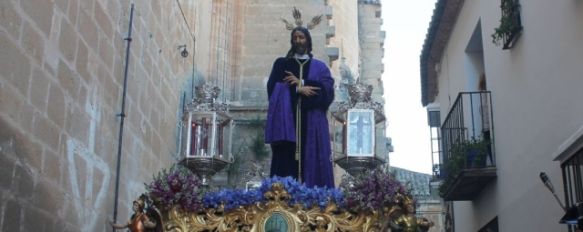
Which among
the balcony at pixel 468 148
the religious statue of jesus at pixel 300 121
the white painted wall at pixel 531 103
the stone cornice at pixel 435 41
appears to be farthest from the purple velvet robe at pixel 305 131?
the stone cornice at pixel 435 41

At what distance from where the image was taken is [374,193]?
5.27m

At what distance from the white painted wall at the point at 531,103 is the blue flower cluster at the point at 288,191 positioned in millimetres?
2345

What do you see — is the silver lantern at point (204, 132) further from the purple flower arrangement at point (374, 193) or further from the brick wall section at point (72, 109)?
the purple flower arrangement at point (374, 193)

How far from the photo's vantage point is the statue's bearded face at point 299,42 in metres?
6.60

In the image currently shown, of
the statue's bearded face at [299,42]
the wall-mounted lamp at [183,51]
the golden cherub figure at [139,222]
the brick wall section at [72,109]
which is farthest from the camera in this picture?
the wall-mounted lamp at [183,51]

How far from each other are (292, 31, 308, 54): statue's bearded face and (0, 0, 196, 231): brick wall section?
1.58 meters

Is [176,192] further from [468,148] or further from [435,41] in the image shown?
[435,41]

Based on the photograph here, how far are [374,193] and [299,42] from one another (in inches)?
71.7

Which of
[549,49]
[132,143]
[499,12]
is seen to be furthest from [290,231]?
[499,12]

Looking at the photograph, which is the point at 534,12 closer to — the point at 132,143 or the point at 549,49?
the point at 549,49

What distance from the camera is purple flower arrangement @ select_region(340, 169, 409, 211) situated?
526 centimetres

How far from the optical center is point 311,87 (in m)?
6.32

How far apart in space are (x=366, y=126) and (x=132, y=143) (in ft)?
7.26

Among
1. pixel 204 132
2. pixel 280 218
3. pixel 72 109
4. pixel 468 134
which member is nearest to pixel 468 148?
pixel 468 134
